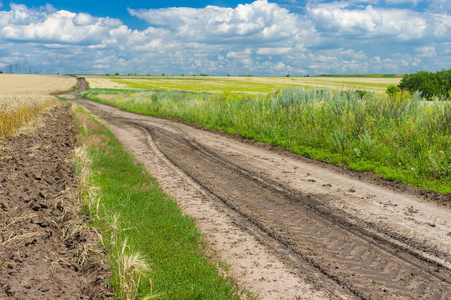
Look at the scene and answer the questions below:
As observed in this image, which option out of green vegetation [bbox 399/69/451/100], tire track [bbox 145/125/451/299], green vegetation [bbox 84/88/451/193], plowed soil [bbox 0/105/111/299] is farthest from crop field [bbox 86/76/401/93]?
plowed soil [bbox 0/105/111/299]

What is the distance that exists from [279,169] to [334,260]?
203 inches

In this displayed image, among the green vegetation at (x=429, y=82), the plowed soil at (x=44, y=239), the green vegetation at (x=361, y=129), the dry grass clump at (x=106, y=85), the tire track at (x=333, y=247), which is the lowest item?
the tire track at (x=333, y=247)

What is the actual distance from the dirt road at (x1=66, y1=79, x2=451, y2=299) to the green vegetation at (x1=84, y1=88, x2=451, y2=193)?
1.00 m

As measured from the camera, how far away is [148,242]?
510cm

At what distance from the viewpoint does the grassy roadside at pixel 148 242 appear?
12.8ft

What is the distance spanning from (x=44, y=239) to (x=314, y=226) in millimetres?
4243

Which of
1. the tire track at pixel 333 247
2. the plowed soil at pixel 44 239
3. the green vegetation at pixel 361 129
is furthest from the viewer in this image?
the green vegetation at pixel 361 129

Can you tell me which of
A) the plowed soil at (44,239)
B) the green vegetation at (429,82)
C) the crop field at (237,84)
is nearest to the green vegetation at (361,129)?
the plowed soil at (44,239)

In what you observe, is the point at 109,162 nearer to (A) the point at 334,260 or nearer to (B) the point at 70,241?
(B) the point at 70,241

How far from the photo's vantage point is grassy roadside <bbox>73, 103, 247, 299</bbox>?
3898 mm

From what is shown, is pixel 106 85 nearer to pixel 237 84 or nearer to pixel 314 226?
pixel 237 84

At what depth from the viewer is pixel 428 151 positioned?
9117 millimetres

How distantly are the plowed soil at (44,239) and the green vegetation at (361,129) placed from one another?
24.9 ft

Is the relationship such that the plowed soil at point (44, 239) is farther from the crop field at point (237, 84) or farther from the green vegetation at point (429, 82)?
the crop field at point (237, 84)
